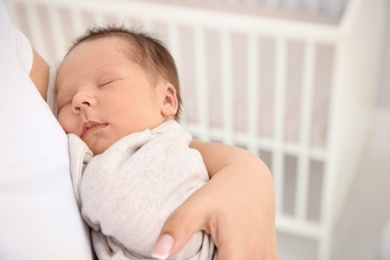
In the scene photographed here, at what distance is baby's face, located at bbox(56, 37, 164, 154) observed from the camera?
90 centimetres

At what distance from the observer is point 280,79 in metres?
2.00

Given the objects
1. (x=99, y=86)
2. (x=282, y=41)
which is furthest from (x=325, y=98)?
(x=99, y=86)

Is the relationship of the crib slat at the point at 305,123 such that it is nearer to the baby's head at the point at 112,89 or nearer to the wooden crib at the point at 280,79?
the wooden crib at the point at 280,79

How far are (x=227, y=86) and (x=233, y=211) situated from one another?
1297 millimetres

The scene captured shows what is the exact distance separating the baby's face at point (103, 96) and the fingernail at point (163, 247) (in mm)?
216

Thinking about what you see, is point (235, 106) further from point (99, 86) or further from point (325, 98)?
point (99, 86)

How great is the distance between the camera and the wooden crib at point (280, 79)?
1953 mm

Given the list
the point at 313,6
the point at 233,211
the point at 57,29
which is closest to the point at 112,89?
the point at 233,211

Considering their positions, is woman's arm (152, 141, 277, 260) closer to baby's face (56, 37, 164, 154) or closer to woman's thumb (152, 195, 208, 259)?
woman's thumb (152, 195, 208, 259)

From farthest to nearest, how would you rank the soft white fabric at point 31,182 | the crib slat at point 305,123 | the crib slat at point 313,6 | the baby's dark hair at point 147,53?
the crib slat at point 313,6 → the crib slat at point 305,123 → the baby's dark hair at point 147,53 → the soft white fabric at point 31,182

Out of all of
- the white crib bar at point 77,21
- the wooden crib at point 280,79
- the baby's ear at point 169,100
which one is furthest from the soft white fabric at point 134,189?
the white crib bar at point 77,21

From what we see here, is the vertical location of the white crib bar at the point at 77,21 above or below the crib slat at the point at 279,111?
above

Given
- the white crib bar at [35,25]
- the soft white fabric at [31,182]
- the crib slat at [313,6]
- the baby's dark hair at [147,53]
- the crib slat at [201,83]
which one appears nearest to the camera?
the soft white fabric at [31,182]

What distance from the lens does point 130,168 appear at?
805 mm
